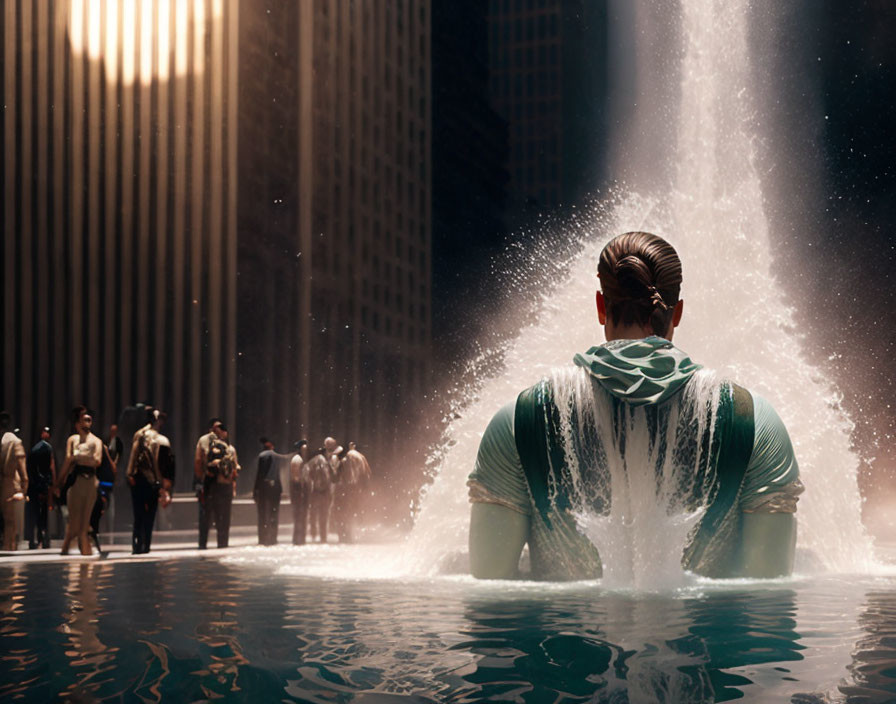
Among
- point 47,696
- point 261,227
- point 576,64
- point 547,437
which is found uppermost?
point 576,64

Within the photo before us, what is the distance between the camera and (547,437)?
16.0 ft

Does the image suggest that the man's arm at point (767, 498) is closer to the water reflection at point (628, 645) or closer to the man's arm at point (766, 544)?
the man's arm at point (766, 544)

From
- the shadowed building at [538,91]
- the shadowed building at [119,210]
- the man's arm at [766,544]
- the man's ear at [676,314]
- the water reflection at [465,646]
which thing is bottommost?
the water reflection at [465,646]

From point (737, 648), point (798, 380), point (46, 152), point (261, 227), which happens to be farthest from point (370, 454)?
point (737, 648)

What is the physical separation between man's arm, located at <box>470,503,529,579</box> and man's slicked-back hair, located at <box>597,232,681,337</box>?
0.94m

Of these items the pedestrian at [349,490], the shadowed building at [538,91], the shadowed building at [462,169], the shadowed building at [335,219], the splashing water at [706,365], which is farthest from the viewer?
the shadowed building at [538,91]

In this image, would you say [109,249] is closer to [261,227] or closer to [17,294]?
[17,294]

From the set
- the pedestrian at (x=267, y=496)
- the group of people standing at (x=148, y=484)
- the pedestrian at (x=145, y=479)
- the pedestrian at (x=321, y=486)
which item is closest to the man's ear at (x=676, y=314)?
the group of people standing at (x=148, y=484)

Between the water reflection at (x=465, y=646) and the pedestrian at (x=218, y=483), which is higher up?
the pedestrian at (x=218, y=483)

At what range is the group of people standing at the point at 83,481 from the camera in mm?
13547

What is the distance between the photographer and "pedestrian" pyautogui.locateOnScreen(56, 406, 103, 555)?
13.5 m

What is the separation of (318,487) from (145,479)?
6020 mm

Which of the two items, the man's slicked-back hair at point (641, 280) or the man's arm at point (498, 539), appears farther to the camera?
the man's arm at point (498, 539)

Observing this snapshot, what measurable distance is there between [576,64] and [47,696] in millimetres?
126367
